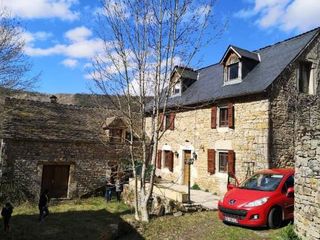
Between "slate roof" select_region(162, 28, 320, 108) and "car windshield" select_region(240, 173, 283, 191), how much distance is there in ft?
15.2

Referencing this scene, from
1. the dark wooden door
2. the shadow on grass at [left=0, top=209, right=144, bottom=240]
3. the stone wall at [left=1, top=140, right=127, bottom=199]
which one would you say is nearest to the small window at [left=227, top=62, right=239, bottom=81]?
the stone wall at [left=1, top=140, right=127, bottom=199]

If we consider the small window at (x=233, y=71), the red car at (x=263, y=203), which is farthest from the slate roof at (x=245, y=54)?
the red car at (x=263, y=203)

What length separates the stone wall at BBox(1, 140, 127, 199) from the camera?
710 inches

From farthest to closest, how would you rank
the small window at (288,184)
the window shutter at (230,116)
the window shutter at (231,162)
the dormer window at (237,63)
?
the dormer window at (237,63)
the window shutter at (230,116)
the window shutter at (231,162)
the small window at (288,184)

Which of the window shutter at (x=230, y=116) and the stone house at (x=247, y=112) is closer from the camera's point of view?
the stone house at (x=247, y=112)

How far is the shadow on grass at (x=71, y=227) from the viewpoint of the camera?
1160 centimetres

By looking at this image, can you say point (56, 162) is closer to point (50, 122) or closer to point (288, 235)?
point (50, 122)

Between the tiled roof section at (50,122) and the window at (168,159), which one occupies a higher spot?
the tiled roof section at (50,122)

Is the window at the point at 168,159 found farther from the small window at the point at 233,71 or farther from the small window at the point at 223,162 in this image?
the small window at the point at 233,71

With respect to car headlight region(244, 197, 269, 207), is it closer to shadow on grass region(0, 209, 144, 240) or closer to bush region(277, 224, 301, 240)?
bush region(277, 224, 301, 240)

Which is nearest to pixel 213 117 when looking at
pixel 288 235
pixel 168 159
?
pixel 168 159

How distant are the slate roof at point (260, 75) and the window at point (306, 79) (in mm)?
931

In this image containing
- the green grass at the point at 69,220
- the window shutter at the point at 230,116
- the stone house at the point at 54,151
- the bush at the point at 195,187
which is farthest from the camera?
the stone house at the point at 54,151

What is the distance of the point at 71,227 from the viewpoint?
45.8 feet
